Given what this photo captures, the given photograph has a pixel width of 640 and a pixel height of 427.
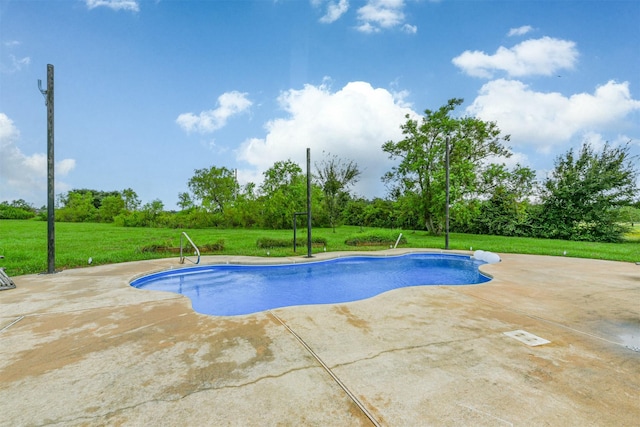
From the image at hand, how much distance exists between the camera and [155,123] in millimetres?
12750

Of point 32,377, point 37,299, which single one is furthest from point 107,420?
point 37,299

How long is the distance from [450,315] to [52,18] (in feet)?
39.1

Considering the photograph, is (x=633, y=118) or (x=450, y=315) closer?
(x=450, y=315)

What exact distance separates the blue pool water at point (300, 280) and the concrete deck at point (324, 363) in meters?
1.36

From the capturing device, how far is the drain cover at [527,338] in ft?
8.27

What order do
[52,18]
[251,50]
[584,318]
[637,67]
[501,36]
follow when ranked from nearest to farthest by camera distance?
[584,318] < [52,18] < [637,67] < [501,36] < [251,50]

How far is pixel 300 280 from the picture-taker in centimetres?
637

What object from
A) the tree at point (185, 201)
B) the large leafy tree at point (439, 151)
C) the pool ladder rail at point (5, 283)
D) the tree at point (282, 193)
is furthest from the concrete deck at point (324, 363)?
the tree at point (185, 201)

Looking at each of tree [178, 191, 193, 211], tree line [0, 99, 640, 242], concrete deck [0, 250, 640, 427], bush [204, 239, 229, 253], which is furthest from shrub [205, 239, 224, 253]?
tree [178, 191, 193, 211]

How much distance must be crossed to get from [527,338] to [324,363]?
196 centimetres

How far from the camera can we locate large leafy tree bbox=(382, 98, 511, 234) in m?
13.8

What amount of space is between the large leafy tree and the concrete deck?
10.5m

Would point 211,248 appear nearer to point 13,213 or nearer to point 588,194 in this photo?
point 588,194

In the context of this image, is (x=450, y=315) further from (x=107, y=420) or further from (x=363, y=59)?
(x=363, y=59)
